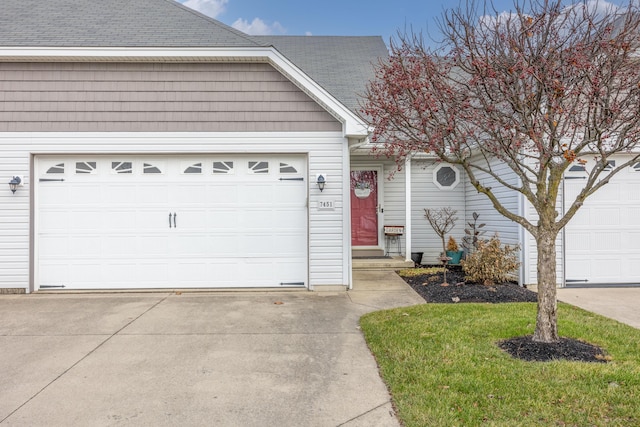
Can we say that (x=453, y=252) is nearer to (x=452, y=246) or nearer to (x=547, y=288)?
(x=452, y=246)

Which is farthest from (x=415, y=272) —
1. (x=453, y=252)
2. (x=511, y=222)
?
(x=511, y=222)

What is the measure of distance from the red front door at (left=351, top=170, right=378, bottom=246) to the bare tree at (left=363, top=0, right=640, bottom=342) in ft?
18.4

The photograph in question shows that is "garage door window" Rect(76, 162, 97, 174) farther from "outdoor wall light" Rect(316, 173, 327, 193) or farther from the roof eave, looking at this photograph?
"outdoor wall light" Rect(316, 173, 327, 193)

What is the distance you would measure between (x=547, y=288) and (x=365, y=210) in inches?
250

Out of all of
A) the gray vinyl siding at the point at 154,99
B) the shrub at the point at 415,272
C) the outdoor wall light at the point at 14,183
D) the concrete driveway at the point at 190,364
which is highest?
the gray vinyl siding at the point at 154,99

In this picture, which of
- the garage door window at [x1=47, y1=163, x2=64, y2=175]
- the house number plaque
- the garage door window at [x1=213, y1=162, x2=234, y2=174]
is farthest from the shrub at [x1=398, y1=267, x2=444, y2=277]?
the garage door window at [x1=47, y1=163, x2=64, y2=175]

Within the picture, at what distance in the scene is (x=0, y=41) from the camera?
260 inches

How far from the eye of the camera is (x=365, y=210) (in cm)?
1011

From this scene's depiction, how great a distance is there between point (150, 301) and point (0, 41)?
4834 millimetres

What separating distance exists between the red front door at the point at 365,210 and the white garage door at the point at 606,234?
4.16 metres

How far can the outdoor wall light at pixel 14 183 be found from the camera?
6.63 m

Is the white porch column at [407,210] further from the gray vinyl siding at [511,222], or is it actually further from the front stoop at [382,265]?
the gray vinyl siding at [511,222]

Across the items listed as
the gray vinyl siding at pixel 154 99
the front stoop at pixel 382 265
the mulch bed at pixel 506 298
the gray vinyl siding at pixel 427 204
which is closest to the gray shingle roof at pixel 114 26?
the gray vinyl siding at pixel 154 99

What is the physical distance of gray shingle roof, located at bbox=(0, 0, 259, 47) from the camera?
21.9ft
